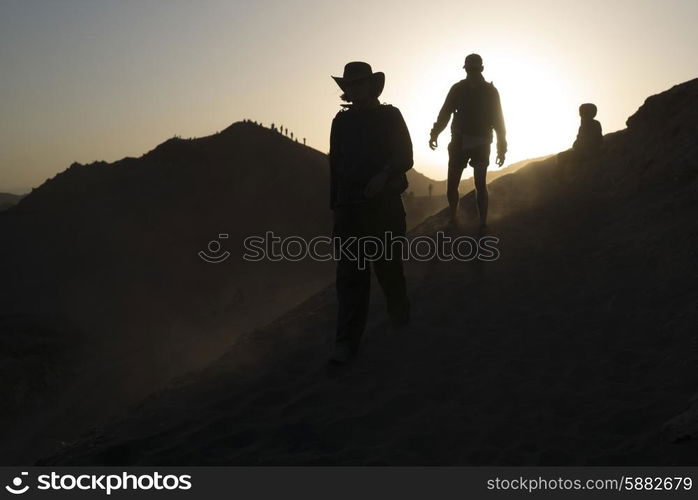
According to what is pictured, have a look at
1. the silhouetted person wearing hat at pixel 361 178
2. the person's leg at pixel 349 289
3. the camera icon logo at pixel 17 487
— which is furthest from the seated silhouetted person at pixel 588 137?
the camera icon logo at pixel 17 487

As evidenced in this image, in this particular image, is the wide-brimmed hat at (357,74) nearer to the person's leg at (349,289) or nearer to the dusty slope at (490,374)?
the person's leg at (349,289)

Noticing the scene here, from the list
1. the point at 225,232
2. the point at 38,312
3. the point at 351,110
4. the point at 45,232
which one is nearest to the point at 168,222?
the point at 225,232

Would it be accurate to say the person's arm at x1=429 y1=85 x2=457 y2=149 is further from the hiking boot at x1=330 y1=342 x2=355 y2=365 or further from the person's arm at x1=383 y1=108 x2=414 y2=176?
the hiking boot at x1=330 y1=342 x2=355 y2=365

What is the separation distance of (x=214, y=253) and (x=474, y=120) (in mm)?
25018

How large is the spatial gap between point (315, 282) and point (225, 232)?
9157mm

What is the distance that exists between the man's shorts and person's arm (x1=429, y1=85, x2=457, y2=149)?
0.84ft

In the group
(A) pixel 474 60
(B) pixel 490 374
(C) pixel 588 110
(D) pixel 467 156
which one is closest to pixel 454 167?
(D) pixel 467 156

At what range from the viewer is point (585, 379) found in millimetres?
4922

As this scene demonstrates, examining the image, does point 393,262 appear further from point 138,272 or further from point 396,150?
point 138,272

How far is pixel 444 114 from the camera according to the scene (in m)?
8.73

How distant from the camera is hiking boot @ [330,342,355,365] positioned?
5.64 metres

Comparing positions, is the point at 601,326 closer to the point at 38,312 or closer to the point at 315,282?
the point at 315,282

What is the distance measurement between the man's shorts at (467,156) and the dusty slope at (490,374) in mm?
952

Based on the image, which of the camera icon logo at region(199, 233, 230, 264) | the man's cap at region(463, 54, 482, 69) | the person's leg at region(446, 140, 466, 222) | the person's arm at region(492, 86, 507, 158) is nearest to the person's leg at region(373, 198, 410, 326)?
the person's leg at region(446, 140, 466, 222)
